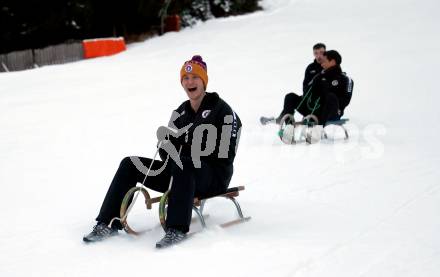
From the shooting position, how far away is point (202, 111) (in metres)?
4.53

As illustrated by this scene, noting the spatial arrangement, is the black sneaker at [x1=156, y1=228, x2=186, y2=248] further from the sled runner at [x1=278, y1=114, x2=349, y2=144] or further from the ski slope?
the sled runner at [x1=278, y1=114, x2=349, y2=144]

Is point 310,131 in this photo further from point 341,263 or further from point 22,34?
point 22,34

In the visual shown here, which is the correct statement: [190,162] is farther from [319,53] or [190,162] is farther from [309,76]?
[309,76]

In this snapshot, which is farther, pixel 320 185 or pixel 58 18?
pixel 58 18

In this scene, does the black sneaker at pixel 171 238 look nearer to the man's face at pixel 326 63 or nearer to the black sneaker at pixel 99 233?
the black sneaker at pixel 99 233

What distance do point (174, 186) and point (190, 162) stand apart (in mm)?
208

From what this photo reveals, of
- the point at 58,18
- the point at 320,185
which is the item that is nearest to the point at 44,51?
the point at 58,18

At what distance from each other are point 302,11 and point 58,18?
11.1m

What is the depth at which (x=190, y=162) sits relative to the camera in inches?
166

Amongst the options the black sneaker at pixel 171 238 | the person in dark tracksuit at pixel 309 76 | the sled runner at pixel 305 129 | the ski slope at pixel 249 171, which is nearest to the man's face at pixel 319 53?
the person in dark tracksuit at pixel 309 76

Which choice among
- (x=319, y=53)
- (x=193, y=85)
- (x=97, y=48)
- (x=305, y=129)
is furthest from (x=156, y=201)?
(x=97, y=48)

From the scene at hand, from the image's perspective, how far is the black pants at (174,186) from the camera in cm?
416

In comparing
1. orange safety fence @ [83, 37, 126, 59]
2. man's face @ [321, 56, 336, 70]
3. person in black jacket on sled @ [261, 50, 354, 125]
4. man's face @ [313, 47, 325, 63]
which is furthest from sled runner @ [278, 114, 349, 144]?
orange safety fence @ [83, 37, 126, 59]

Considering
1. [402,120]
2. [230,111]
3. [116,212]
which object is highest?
[230,111]
